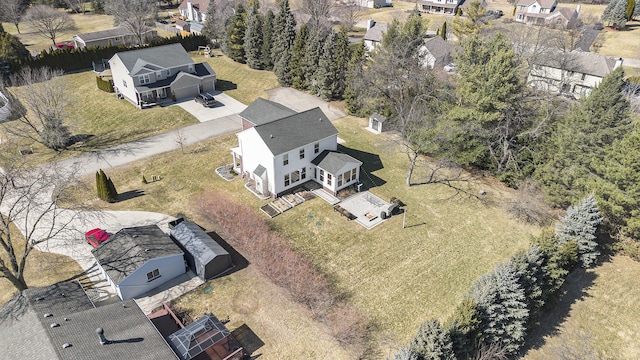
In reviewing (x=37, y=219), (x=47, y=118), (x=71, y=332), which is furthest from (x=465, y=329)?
(x=47, y=118)

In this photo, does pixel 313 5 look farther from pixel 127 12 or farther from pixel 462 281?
pixel 462 281

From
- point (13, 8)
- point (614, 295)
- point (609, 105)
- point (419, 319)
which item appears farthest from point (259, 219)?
point (13, 8)

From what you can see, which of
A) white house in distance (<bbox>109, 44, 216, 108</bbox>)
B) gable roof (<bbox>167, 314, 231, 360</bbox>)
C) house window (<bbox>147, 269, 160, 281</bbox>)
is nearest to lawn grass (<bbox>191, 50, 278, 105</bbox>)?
white house in distance (<bbox>109, 44, 216, 108</bbox>)

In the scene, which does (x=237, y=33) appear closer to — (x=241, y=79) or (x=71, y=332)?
(x=241, y=79)

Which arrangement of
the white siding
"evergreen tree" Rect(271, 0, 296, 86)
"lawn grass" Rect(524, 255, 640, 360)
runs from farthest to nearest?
1. "evergreen tree" Rect(271, 0, 296, 86)
2. the white siding
3. "lawn grass" Rect(524, 255, 640, 360)

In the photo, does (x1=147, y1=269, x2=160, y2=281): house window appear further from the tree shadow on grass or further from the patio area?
the tree shadow on grass

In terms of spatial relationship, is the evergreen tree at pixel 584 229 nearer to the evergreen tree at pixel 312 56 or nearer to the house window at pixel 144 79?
the evergreen tree at pixel 312 56
